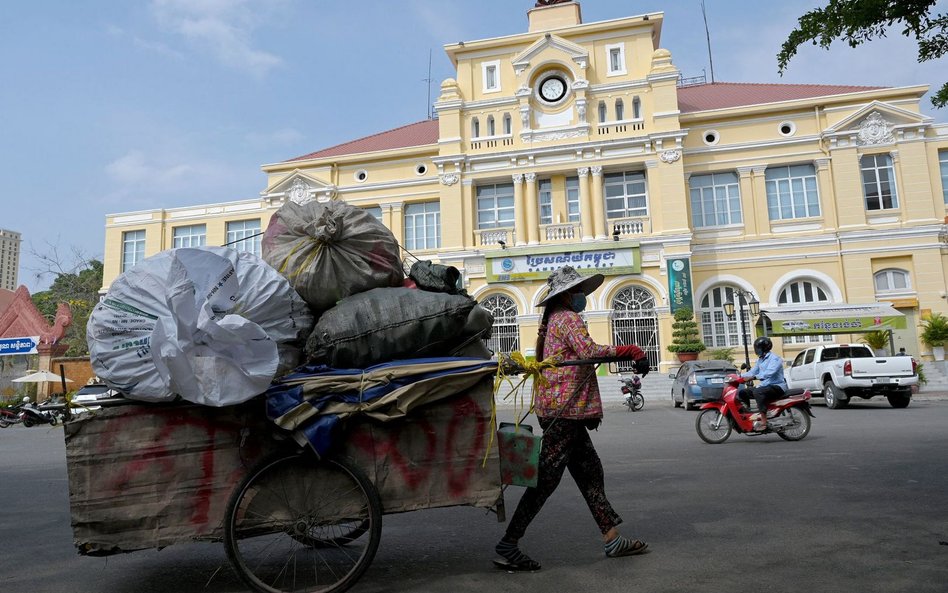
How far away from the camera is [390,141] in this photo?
33.9 m

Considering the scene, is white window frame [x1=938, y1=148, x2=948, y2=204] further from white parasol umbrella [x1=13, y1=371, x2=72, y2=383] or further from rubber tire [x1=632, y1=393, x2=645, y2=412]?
white parasol umbrella [x1=13, y1=371, x2=72, y2=383]

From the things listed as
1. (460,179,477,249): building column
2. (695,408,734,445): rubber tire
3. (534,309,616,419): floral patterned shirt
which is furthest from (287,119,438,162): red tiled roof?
(534,309,616,419): floral patterned shirt

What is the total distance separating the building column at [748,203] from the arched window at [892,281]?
468 cm

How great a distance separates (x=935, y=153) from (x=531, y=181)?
600 inches

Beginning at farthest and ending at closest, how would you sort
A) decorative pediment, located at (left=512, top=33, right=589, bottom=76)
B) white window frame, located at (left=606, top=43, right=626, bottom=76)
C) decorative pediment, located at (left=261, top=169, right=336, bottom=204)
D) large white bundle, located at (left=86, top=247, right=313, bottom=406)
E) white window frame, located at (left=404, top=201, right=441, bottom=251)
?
decorative pediment, located at (left=261, top=169, right=336, bottom=204) < white window frame, located at (left=404, top=201, right=441, bottom=251) < white window frame, located at (left=606, top=43, right=626, bottom=76) < decorative pediment, located at (left=512, top=33, right=589, bottom=76) < large white bundle, located at (left=86, top=247, right=313, bottom=406)

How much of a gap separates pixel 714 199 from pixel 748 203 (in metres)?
1.32

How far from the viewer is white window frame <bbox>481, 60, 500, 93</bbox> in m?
28.6

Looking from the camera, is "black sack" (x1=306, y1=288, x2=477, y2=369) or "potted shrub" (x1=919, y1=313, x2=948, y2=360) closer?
"black sack" (x1=306, y1=288, x2=477, y2=369)

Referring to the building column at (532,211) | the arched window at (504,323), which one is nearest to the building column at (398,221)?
the arched window at (504,323)

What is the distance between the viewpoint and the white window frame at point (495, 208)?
28.0m

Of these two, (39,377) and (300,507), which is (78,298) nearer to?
(39,377)

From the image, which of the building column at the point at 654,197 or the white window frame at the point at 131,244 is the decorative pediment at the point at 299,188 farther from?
the building column at the point at 654,197

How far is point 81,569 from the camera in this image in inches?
163

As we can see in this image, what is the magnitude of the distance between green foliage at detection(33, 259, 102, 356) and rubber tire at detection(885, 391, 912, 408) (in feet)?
115
